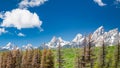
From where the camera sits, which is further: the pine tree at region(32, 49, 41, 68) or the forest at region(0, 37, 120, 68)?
the pine tree at region(32, 49, 41, 68)

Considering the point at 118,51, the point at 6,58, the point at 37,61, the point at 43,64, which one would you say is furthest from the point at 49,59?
the point at 6,58

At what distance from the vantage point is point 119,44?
344ft

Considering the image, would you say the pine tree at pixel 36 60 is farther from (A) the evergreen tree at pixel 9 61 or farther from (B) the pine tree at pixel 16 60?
(A) the evergreen tree at pixel 9 61

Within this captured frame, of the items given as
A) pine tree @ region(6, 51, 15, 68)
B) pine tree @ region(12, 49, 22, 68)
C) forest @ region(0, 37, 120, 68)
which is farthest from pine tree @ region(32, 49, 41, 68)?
pine tree @ region(6, 51, 15, 68)

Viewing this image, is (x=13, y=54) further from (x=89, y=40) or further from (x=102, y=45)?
(x=89, y=40)

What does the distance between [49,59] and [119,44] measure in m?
23.0

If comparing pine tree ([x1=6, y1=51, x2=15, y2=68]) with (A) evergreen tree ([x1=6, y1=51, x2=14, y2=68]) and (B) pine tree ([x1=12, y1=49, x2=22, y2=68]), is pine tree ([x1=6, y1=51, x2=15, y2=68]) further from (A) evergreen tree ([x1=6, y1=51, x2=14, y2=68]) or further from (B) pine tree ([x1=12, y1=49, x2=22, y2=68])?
(B) pine tree ([x1=12, y1=49, x2=22, y2=68])

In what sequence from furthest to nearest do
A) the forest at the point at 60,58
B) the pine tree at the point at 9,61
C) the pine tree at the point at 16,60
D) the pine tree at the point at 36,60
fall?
the pine tree at the point at 16,60, the pine tree at the point at 9,61, the pine tree at the point at 36,60, the forest at the point at 60,58

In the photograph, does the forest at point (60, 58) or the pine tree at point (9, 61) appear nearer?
the forest at point (60, 58)

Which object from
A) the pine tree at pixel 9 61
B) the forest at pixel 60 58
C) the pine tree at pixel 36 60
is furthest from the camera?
the pine tree at pixel 9 61

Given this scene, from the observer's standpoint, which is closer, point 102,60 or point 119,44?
point 102,60

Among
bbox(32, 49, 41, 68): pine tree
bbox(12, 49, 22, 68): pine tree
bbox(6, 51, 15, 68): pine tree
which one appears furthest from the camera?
bbox(12, 49, 22, 68): pine tree

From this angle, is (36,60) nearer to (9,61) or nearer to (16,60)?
(16,60)

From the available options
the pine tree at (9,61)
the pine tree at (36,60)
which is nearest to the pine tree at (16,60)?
the pine tree at (9,61)
